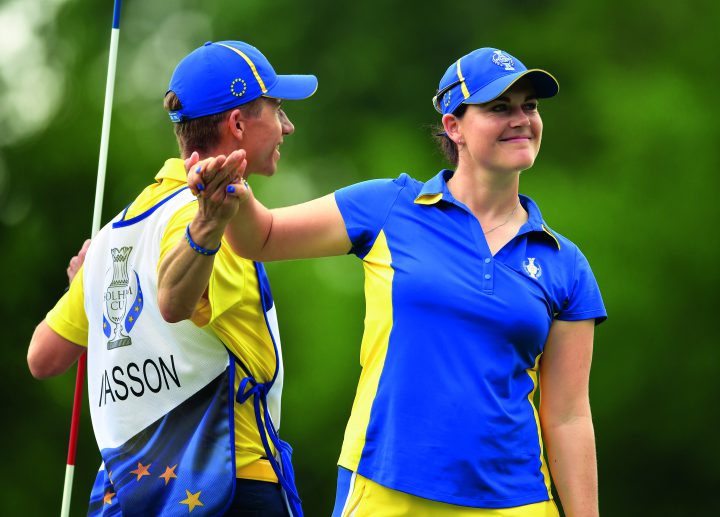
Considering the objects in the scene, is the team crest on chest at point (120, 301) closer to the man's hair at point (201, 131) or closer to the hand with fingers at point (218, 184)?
the man's hair at point (201, 131)

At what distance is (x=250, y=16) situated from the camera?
29.3 feet

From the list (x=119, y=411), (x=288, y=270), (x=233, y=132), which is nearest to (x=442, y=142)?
(x=233, y=132)

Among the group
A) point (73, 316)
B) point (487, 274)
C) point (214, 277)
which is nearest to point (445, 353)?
point (487, 274)

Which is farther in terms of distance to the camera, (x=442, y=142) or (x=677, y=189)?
(x=677, y=189)

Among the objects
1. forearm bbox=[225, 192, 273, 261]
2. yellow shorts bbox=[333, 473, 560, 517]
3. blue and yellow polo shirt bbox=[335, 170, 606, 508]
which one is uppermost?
forearm bbox=[225, 192, 273, 261]

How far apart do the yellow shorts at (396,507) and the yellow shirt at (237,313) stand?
297mm

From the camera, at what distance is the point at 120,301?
313 centimetres

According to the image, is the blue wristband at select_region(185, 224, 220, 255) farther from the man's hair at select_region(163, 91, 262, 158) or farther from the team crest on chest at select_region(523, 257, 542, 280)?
the team crest on chest at select_region(523, 257, 542, 280)

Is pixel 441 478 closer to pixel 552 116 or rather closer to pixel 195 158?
pixel 195 158

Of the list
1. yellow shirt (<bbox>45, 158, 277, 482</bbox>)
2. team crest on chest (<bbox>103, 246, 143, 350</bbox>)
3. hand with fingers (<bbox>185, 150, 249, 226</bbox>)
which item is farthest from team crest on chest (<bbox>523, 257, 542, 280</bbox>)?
team crest on chest (<bbox>103, 246, 143, 350</bbox>)

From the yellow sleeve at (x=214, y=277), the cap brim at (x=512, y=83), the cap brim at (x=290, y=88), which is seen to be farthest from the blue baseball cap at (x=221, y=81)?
the cap brim at (x=512, y=83)

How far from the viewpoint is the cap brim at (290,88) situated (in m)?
3.33

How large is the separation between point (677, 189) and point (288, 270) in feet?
8.62

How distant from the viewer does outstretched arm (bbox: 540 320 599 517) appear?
3.11 m
